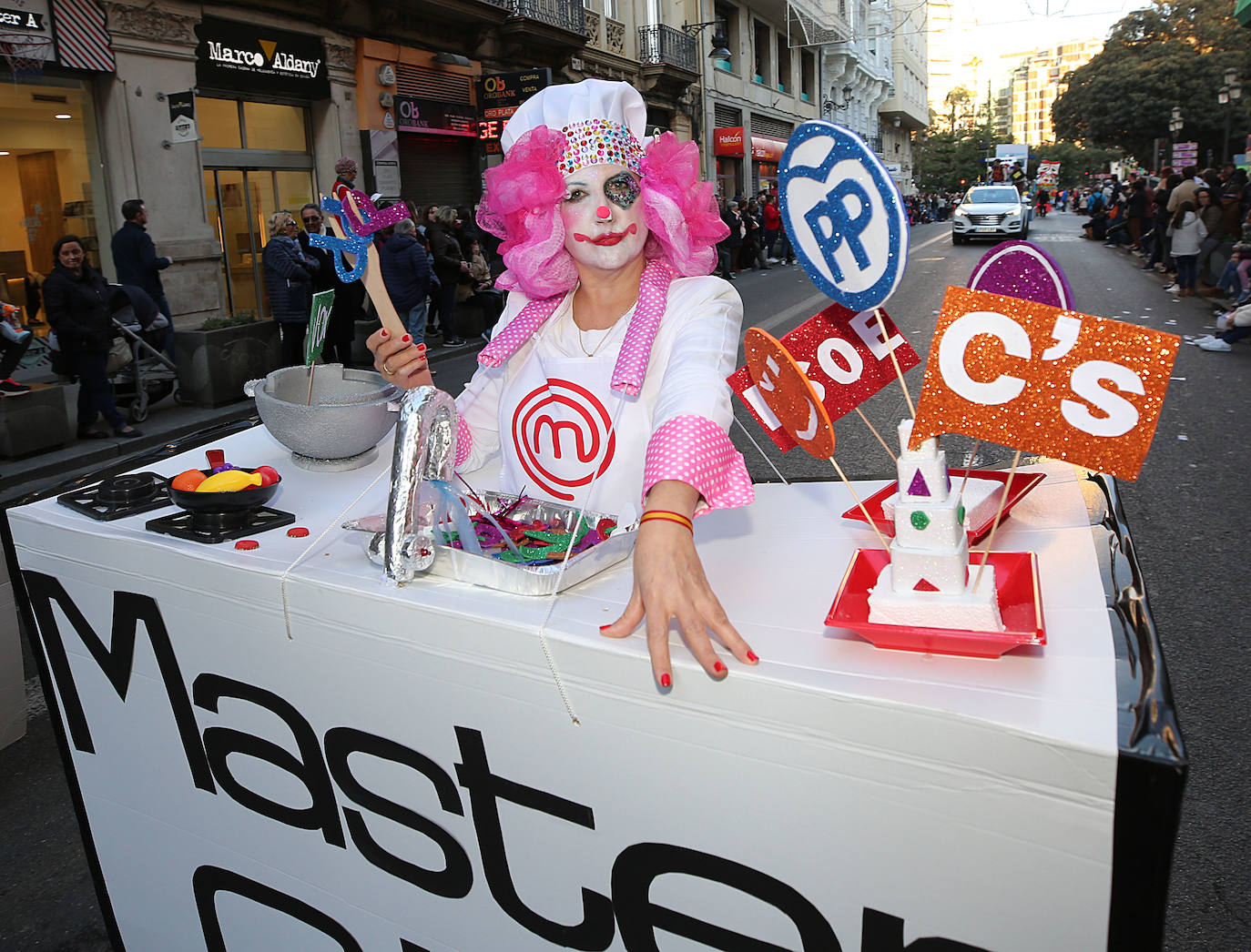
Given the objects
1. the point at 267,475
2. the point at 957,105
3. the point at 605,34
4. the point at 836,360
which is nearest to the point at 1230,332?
the point at 836,360

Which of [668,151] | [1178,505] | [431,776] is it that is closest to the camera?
[431,776]

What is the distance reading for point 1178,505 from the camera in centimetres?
465

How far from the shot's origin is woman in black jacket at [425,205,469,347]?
10.5 m

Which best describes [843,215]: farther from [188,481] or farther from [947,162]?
[947,162]

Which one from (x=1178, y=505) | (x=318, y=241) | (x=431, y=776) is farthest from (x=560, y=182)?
(x=1178, y=505)

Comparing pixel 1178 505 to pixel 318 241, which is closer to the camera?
pixel 318 241

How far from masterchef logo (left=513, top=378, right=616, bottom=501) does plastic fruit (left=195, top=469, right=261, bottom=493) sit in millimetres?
498

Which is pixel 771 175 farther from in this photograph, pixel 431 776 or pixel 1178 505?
pixel 431 776

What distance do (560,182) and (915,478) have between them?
3.05 feet

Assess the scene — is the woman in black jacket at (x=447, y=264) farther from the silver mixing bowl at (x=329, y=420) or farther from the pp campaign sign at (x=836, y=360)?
the pp campaign sign at (x=836, y=360)

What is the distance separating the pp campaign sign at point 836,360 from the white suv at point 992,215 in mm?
23300

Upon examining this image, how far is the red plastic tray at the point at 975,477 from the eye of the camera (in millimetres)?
1408

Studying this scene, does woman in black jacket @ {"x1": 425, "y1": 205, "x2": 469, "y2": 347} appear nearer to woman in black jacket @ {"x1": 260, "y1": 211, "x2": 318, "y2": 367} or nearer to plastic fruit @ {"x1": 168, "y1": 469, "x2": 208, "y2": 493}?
woman in black jacket @ {"x1": 260, "y1": 211, "x2": 318, "y2": 367}

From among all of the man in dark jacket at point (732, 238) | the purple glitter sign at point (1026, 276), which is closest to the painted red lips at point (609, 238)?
the purple glitter sign at point (1026, 276)
